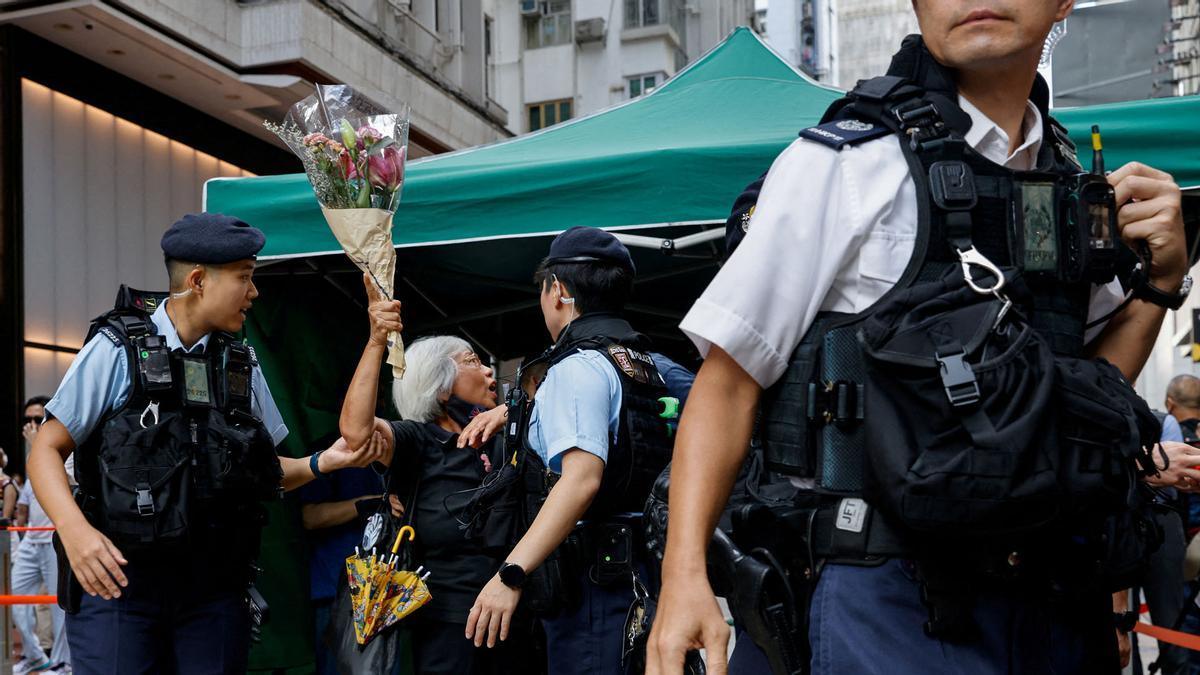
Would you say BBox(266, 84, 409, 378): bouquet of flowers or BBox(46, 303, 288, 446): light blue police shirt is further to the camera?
BBox(266, 84, 409, 378): bouquet of flowers

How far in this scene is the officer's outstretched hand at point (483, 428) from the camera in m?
4.61

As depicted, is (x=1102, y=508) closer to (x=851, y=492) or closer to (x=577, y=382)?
(x=851, y=492)

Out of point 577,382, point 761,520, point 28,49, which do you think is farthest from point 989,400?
point 28,49

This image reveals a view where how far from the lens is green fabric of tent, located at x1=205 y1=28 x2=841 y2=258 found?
4.80 metres

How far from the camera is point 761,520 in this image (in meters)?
2.00

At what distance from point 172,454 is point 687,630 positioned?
2.65 meters

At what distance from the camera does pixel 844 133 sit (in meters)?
1.91

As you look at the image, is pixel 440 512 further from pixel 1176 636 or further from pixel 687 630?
pixel 687 630

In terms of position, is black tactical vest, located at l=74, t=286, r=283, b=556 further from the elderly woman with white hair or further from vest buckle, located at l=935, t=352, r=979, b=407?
vest buckle, located at l=935, t=352, r=979, b=407

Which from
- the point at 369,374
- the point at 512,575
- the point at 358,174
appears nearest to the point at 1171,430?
the point at 512,575

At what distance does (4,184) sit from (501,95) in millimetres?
21020

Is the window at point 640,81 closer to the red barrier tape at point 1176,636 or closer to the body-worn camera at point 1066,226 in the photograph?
the red barrier tape at point 1176,636

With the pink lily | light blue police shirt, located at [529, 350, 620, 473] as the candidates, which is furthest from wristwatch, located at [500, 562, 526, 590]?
the pink lily

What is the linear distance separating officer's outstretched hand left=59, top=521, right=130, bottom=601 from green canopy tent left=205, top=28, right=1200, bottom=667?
174 cm
